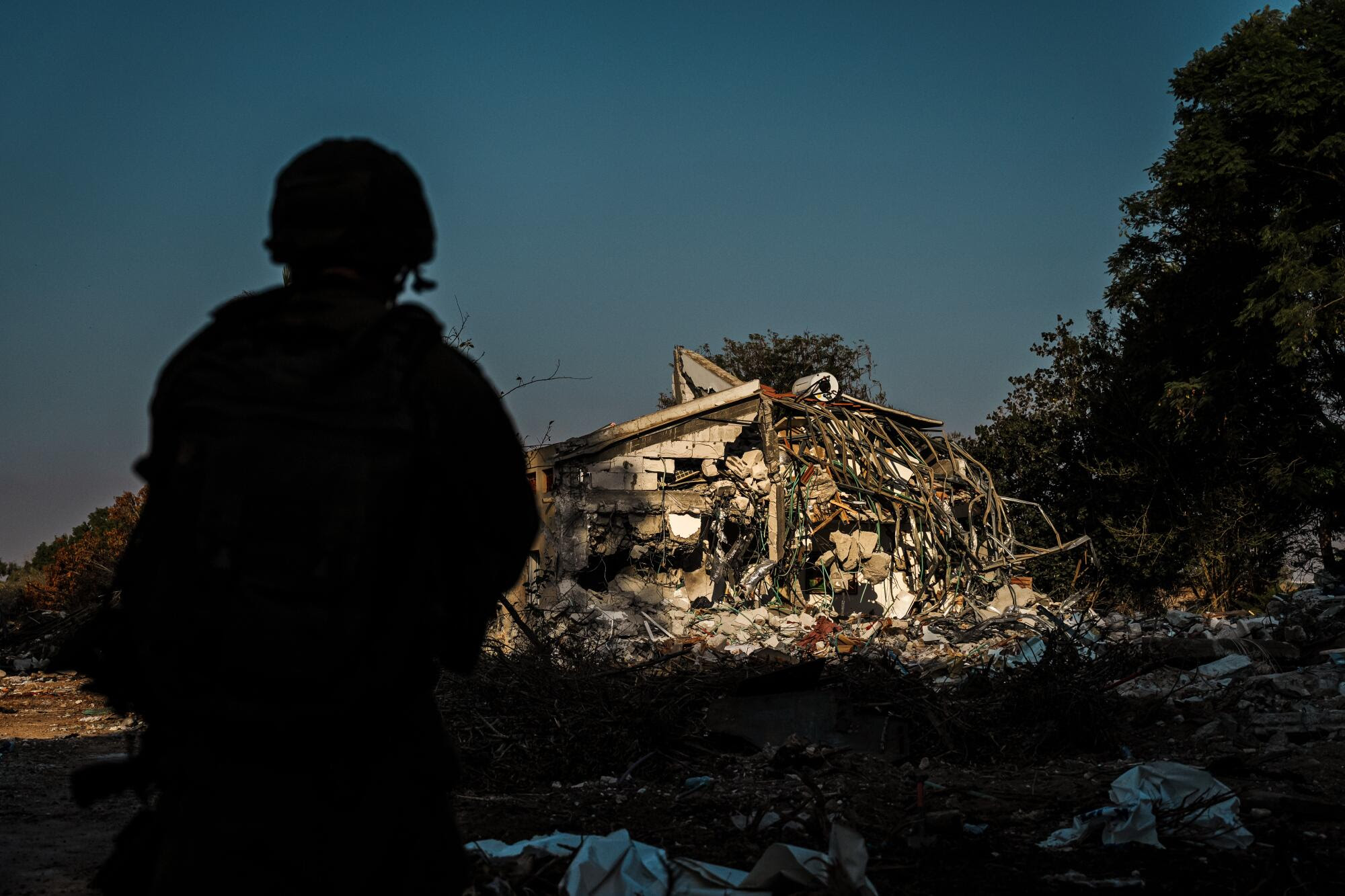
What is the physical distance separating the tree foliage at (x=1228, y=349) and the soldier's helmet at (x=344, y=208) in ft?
55.9

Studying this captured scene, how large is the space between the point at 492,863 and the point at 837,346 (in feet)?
90.2

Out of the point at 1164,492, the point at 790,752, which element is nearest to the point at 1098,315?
the point at 1164,492

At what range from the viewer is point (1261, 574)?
18094 mm

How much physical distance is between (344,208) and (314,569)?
1.91 feet

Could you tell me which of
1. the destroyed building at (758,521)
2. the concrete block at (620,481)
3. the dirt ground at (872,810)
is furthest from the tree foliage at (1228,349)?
the dirt ground at (872,810)

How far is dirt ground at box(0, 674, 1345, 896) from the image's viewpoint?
12.0 feet

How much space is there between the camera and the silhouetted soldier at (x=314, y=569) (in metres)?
1.48

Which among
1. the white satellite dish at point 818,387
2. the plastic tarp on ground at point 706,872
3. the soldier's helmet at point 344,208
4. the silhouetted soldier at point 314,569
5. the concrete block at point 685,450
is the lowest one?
the plastic tarp on ground at point 706,872

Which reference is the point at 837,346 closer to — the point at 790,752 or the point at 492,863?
the point at 790,752

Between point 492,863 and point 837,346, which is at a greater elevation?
point 837,346

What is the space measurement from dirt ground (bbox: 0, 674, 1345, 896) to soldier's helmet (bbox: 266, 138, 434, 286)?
166cm

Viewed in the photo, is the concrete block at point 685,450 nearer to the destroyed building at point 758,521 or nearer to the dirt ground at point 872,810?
the destroyed building at point 758,521

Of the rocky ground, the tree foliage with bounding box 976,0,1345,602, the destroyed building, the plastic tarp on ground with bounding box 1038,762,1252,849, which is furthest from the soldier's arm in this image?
the tree foliage with bounding box 976,0,1345,602

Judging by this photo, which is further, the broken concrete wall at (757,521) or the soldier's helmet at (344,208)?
the broken concrete wall at (757,521)
